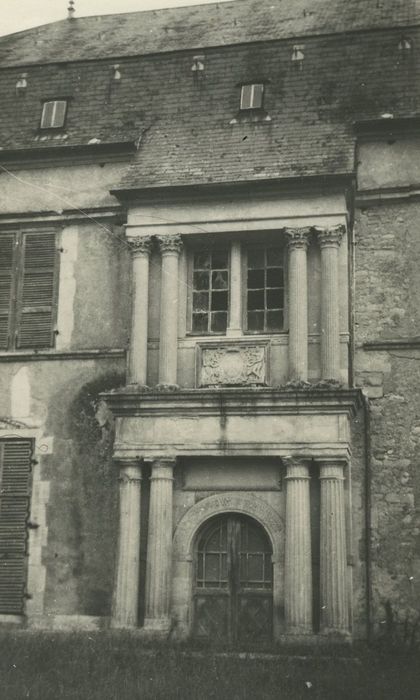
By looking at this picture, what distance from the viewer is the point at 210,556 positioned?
14688 millimetres

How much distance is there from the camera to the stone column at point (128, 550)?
14.1 metres

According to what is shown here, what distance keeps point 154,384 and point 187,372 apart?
52 centimetres

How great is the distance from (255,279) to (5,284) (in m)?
4.16

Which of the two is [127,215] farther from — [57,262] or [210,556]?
[210,556]

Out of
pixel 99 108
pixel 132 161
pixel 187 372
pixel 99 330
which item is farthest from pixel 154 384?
pixel 99 108

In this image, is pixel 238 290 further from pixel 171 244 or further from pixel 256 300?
Answer: pixel 171 244

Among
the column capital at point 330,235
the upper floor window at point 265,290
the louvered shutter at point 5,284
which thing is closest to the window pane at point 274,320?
the upper floor window at point 265,290

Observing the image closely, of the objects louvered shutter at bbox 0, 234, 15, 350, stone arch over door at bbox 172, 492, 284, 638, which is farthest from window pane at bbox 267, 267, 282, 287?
louvered shutter at bbox 0, 234, 15, 350

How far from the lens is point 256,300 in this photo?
15383 millimetres

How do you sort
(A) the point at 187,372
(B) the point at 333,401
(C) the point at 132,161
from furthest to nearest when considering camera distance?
Answer: (C) the point at 132,161 → (A) the point at 187,372 → (B) the point at 333,401

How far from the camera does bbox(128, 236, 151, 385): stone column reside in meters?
15.0

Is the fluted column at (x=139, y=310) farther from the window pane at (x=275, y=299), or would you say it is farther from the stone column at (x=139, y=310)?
the window pane at (x=275, y=299)

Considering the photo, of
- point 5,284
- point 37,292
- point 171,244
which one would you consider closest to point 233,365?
point 171,244

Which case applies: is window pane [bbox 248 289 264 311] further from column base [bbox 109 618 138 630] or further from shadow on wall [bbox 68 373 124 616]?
column base [bbox 109 618 138 630]
